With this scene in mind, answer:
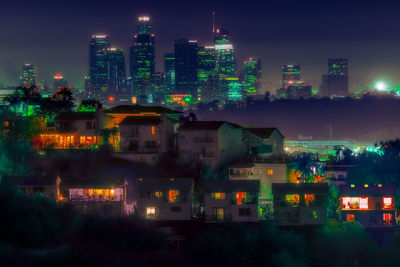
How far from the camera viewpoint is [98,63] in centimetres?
13438

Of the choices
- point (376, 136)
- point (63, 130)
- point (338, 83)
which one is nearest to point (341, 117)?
point (376, 136)

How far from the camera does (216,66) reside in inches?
5886

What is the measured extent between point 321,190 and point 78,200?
10129mm

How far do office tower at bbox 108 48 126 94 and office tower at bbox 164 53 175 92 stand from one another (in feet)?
32.0

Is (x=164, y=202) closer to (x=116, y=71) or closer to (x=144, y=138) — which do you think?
(x=144, y=138)

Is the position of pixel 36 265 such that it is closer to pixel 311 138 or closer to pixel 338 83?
pixel 311 138

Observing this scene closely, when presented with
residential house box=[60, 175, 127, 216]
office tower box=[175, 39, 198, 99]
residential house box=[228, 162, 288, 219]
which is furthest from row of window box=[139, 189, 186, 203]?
office tower box=[175, 39, 198, 99]

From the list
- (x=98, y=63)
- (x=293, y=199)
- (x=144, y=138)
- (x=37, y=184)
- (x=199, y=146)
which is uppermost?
(x=98, y=63)

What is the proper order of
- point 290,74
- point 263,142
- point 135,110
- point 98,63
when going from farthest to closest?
point 290,74 → point 98,63 → point 135,110 → point 263,142

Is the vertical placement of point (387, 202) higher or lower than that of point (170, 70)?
lower

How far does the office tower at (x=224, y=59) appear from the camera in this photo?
142m

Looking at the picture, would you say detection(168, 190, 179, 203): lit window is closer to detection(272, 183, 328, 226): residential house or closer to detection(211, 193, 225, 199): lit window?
detection(211, 193, 225, 199): lit window

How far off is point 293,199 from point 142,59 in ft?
366

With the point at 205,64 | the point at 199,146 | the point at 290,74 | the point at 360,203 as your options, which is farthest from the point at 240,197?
the point at 290,74
